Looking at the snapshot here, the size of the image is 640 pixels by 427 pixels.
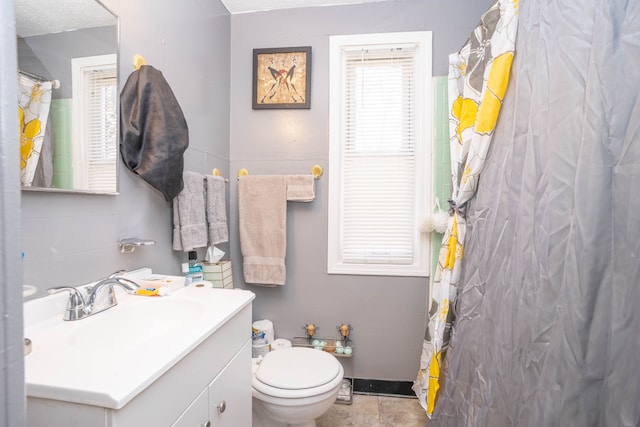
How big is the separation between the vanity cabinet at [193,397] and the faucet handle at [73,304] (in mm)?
332

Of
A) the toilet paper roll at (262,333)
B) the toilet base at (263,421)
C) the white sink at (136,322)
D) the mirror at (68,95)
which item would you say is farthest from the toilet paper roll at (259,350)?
the mirror at (68,95)

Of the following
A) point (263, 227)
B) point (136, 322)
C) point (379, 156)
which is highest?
point (379, 156)

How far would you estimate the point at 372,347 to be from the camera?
5.91 feet

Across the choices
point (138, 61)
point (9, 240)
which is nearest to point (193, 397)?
point (9, 240)

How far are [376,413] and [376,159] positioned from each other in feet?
4.99

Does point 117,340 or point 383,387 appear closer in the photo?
point 117,340

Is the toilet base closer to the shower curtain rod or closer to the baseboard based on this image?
the baseboard

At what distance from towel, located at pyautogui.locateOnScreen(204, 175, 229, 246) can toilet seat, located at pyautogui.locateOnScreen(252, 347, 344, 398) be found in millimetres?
670

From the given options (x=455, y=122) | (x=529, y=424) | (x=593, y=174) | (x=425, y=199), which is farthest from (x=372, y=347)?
(x=593, y=174)

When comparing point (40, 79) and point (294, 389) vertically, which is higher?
point (40, 79)

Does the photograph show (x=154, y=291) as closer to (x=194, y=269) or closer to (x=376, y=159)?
(x=194, y=269)

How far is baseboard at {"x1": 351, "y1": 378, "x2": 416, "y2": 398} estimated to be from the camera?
1.79 meters

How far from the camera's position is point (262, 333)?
1733 mm

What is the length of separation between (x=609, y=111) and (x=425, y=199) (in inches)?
47.3
